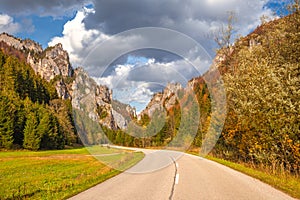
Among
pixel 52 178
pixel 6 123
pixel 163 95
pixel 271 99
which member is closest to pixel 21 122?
pixel 6 123

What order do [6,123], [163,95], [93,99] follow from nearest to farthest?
[93,99] < [163,95] < [6,123]

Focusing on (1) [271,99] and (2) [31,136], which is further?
(2) [31,136]

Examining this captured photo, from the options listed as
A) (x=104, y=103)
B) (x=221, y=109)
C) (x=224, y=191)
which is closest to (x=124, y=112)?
(x=104, y=103)

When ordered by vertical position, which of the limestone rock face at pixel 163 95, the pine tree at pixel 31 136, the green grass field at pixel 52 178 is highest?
the limestone rock face at pixel 163 95

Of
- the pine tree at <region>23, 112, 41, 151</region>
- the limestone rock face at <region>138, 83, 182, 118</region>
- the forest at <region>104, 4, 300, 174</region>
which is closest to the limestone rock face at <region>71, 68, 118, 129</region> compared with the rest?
the limestone rock face at <region>138, 83, 182, 118</region>

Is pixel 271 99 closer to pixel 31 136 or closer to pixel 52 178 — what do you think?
pixel 52 178

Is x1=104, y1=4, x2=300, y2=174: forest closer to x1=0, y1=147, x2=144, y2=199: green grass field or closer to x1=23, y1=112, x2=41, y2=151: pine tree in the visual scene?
x1=0, y1=147, x2=144, y2=199: green grass field

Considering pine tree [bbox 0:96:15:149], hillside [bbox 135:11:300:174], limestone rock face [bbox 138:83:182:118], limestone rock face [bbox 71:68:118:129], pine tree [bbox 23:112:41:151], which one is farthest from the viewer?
pine tree [bbox 23:112:41:151]

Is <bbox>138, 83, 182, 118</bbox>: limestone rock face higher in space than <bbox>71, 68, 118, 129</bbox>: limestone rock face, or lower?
higher

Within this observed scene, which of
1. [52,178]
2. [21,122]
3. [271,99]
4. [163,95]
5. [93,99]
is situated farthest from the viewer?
[21,122]

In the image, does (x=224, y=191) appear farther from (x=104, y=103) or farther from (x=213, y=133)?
(x=213, y=133)

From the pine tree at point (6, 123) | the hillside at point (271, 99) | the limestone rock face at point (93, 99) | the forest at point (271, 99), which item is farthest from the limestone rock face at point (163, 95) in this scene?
the pine tree at point (6, 123)

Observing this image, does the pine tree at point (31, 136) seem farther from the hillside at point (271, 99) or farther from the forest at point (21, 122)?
the hillside at point (271, 99)

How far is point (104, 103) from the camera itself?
20.6 m
